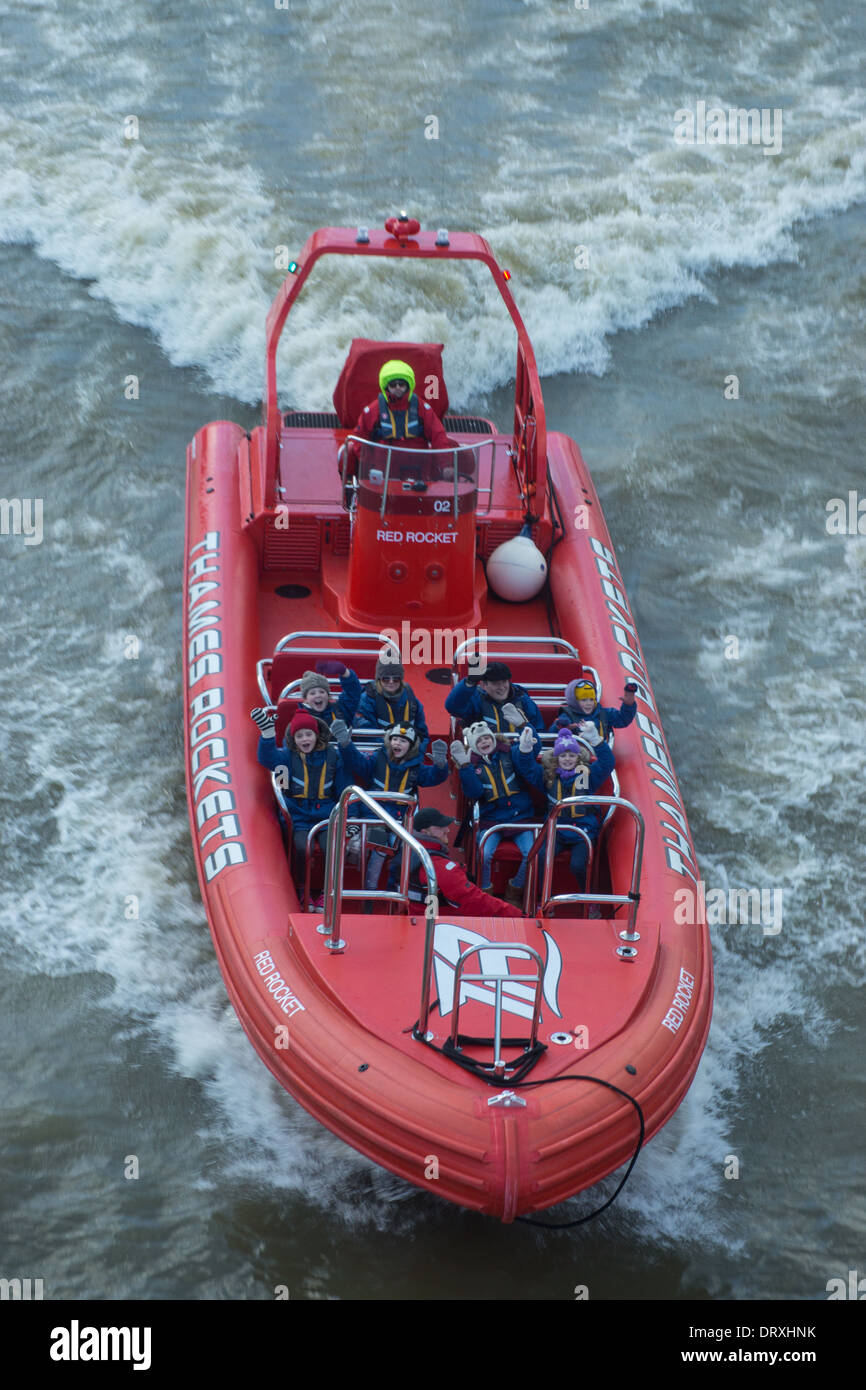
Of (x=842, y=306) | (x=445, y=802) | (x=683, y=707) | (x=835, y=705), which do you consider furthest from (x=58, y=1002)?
(x=842, y=306)

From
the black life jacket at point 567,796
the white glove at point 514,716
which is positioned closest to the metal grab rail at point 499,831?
the black life jacket at point 567,796

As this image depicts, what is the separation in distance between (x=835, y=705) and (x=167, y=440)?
4.95 m

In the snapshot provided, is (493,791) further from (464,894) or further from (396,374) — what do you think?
(396,374)

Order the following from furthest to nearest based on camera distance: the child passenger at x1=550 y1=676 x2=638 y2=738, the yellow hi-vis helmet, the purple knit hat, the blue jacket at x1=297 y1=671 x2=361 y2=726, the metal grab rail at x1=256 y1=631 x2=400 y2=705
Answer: the yellow hi-vis helmet, the metal grab rail at x1=256 y1=631 x2=400 y2=705, the blue jacket at x1=297 y1=671 x2=361 y2=726, the child passenger at x1=550 y1=676 x2=638 y2=738, the purple knit hat

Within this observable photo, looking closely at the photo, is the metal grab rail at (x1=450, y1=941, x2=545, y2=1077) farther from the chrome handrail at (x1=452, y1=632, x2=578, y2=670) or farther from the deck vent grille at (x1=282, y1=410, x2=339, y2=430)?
the deck vent grille at (x1=282, y1=410, x2=339, y2=430)

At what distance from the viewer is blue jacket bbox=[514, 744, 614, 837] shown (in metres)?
6.45

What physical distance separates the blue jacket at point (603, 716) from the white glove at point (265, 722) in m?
1.20

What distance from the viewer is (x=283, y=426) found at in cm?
898

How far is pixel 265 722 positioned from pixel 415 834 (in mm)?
852

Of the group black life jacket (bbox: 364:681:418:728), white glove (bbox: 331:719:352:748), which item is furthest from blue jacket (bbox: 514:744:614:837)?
white glove (bbox: 331:719:352:748)

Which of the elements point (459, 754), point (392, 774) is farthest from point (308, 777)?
point (459, 754)

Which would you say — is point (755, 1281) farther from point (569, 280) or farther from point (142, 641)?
point (569, 280)

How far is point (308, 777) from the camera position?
647 centimetres

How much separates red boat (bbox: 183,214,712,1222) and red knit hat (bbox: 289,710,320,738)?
321mm
